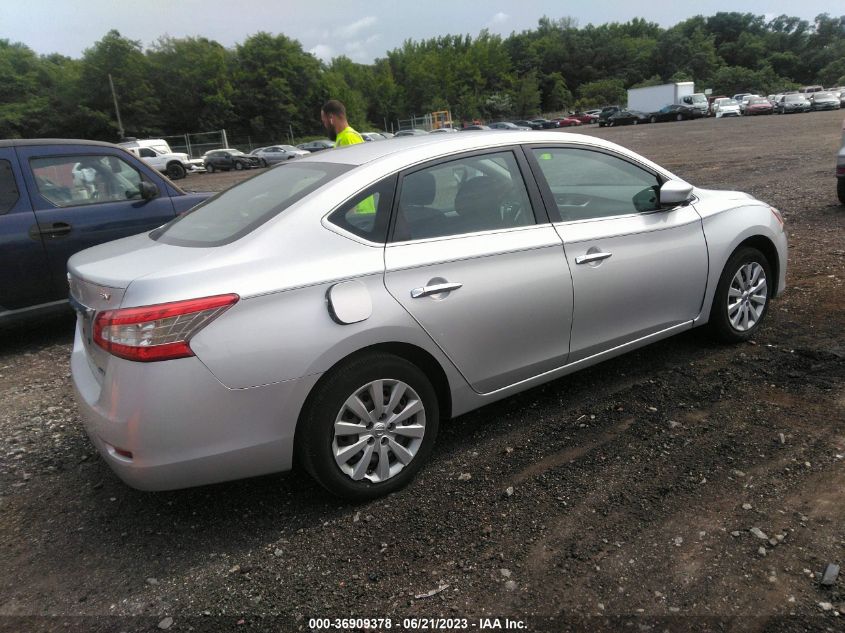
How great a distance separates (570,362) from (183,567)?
220 cm

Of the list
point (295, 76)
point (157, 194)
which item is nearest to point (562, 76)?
point (295, 76)

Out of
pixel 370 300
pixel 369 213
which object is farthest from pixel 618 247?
pixel 370 300

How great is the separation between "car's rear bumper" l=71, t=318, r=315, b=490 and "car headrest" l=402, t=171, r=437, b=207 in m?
1.08

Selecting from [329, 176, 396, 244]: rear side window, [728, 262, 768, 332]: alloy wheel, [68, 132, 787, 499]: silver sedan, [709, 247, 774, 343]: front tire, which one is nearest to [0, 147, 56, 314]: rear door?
[68, 132, 787, 499]: silver sedan

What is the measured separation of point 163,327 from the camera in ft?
7.93

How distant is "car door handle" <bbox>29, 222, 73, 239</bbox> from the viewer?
534 centimetres

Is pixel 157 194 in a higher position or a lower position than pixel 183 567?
higher

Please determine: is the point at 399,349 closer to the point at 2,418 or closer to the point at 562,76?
the point at 2,418

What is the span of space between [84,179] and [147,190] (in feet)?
1.79

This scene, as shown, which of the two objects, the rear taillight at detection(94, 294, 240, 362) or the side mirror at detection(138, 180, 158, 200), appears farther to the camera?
the side mirror at detection(138, 180, 158, 200)

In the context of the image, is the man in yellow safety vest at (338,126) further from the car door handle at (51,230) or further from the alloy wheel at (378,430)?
the alloy wheel at (378,430)

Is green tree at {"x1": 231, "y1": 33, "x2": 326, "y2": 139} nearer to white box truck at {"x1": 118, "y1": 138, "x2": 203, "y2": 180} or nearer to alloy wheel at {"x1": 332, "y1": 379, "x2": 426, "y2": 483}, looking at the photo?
white box truck at {"x1": 118, "y1": 138, "x2": 203, "y2": 180}

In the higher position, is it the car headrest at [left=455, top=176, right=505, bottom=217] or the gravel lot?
the car headrest at [left=455, top=176, right=505, bottom=217]

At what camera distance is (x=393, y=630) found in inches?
88.4
